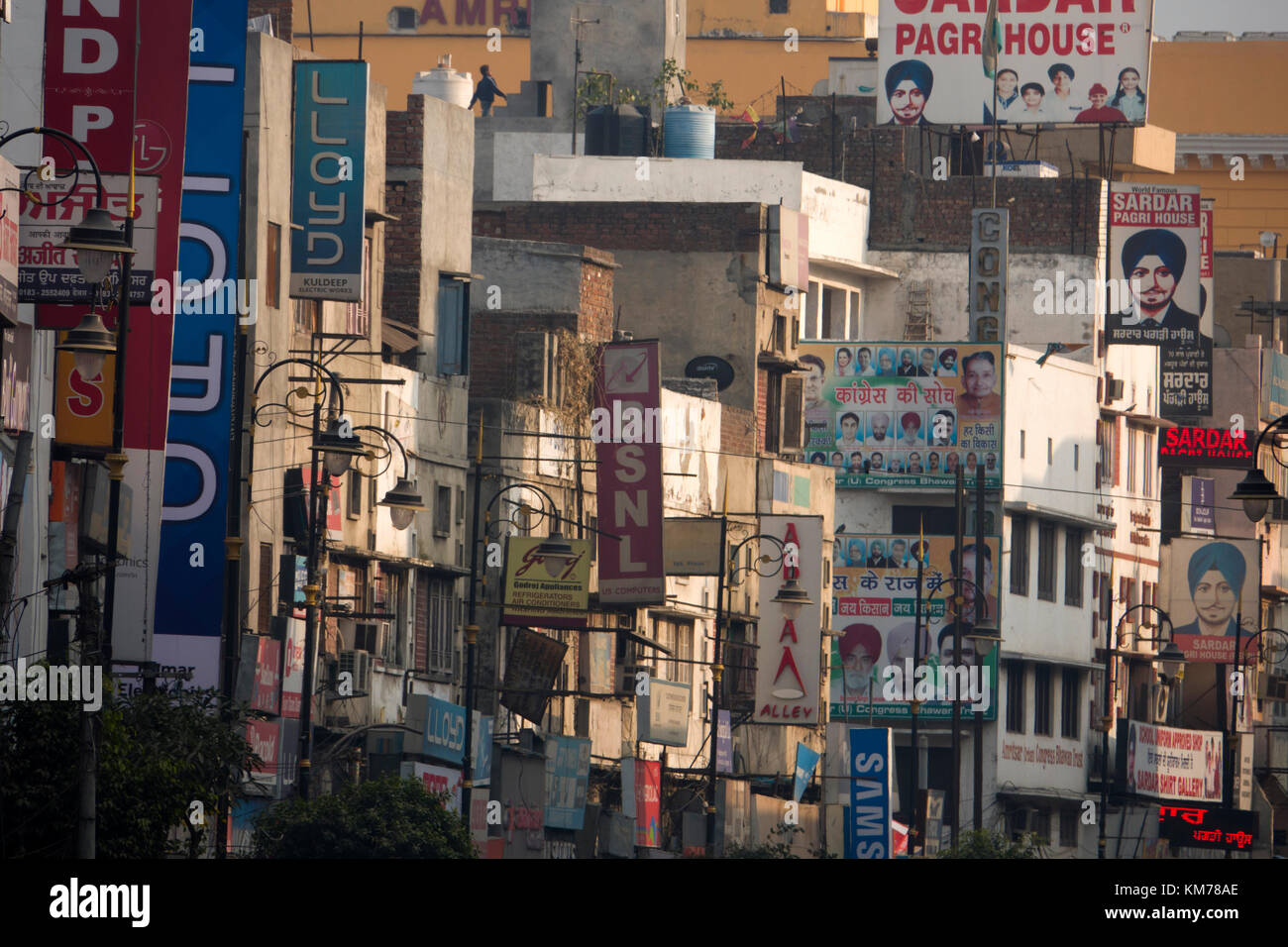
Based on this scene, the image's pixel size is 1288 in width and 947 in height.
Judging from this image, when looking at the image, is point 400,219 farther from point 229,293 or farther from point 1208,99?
point 1208,99

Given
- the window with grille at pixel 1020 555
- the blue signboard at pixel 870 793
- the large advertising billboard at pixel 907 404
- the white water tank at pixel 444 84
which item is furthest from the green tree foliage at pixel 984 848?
the white water tank at pixel 444 84

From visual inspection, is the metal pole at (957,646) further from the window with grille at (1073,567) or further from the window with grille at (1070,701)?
the window with grille at (1073,567)

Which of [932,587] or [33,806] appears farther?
[932,587]

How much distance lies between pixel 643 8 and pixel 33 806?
60.0 m

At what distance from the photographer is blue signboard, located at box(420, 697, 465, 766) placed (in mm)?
49344

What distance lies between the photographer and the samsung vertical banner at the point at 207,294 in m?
43.3

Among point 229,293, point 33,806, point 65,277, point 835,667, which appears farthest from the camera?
point 835,667

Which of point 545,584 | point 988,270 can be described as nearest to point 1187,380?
point 988,270

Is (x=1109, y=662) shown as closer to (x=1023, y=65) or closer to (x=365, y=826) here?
(x=1023, y=65)

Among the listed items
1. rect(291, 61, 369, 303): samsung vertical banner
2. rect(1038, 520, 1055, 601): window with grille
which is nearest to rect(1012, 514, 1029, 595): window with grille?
rect(1038, 520, 1055, 601): window with grille

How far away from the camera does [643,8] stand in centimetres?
8638

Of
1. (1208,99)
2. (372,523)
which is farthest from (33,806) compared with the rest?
(1208,99)

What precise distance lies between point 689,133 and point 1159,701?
21.1 meters

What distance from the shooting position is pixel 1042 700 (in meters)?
80.6
